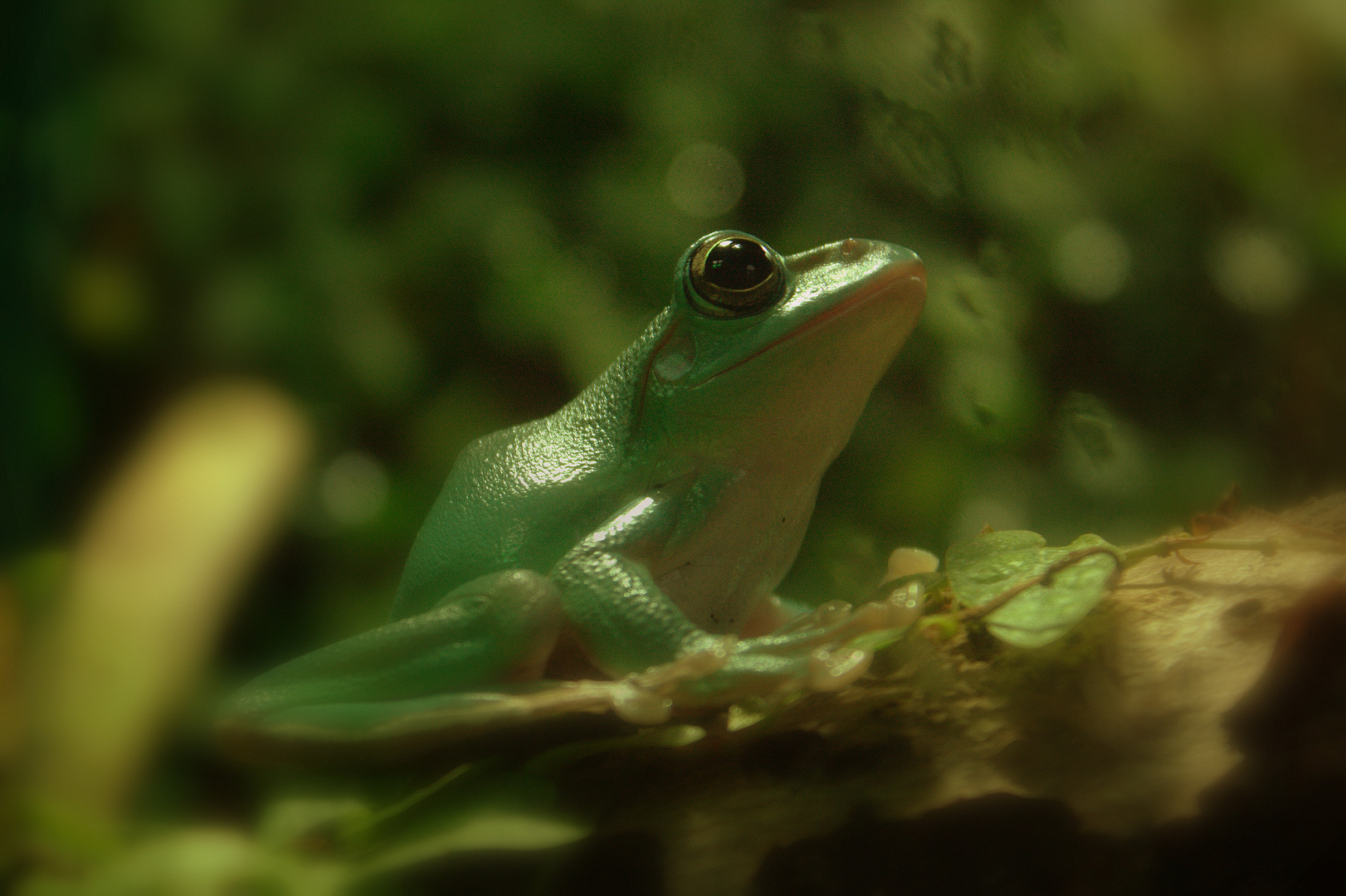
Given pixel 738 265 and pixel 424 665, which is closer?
pixel 424 665

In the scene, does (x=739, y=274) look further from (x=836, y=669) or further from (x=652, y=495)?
(x=836, y=669)

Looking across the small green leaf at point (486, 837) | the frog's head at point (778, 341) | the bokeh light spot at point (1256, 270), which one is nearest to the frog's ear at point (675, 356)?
the frog's head at point (778, 341)

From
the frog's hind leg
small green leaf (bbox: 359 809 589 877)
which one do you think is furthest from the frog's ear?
small green leaf (bbox: 359 809 589 877)

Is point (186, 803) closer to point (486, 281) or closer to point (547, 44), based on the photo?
point (486, 281)

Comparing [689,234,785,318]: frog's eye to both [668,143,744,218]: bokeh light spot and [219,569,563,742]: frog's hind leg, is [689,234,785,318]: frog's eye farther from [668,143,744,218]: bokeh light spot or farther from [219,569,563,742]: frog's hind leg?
[668,143,744,218]: bokeh light spot

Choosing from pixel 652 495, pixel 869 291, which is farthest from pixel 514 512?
pixel 869 291
